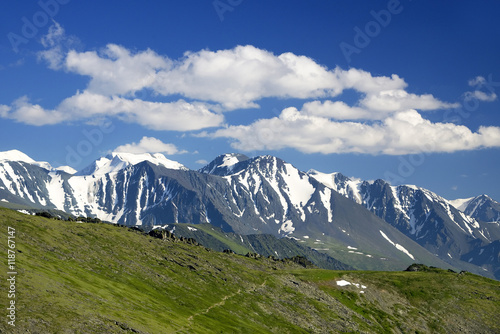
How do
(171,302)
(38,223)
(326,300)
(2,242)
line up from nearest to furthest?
(2,242), (171,302), (38,223), (326,300)

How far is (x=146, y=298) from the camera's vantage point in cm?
13425

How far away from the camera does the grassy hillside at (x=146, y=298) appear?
97.6 m

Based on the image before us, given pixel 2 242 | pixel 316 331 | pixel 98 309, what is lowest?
pixel 316 331

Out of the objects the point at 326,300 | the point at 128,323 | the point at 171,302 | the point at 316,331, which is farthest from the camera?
the point at 326,300

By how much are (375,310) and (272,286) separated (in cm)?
4242

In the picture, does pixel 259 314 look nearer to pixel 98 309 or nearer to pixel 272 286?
pixel 272 286

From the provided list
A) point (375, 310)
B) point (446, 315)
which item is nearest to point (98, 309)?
point (375, 310)

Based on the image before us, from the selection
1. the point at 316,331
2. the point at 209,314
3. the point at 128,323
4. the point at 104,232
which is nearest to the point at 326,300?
the point at 316,331

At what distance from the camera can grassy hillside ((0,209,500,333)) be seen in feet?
320

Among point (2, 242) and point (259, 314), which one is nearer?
point (2, 242)

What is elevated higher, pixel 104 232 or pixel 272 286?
pixel 104 232

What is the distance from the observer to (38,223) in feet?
572

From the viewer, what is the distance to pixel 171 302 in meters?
142

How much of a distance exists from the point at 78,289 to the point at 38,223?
2750 inches
